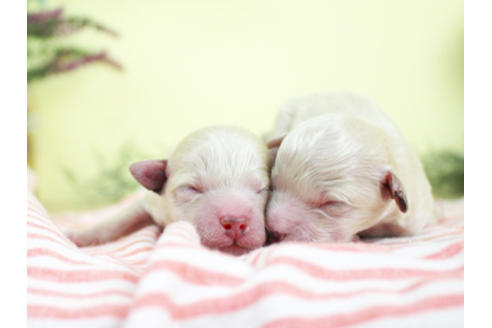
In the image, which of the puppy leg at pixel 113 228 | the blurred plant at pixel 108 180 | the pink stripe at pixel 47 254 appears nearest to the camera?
the pink stripe at pixel 47 254

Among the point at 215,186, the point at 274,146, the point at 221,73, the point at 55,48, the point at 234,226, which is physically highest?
the point at 55,48

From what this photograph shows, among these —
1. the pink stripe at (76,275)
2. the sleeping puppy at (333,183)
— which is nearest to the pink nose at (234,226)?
the sleeping puppy at (333,183)

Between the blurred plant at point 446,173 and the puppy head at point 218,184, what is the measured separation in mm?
2619

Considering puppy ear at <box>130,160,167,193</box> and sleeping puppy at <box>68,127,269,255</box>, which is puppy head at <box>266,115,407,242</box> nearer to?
sleeping puppy at <box>68,127,269,255</box>

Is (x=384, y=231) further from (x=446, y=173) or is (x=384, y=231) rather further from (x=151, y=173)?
(x=446, y=173)

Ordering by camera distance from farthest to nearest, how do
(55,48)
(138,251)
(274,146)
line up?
(55,48)
(274,146)
(138,251)

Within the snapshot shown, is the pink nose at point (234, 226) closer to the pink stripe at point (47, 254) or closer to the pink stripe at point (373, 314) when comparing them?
the pink stripe at point (47, 254)

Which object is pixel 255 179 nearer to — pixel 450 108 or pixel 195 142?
pixel 195 142

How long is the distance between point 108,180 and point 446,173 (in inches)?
119

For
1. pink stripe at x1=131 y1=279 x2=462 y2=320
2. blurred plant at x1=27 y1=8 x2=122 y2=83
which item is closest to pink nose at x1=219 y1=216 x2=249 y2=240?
pink stripe at x1=131 y1=279 x2=462 y2=320

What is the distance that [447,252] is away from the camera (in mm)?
960

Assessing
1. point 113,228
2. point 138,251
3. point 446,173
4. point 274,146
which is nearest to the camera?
point 138,251

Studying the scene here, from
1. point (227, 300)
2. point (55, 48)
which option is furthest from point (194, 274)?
point (55, 48)

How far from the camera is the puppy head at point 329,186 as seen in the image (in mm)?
1248
